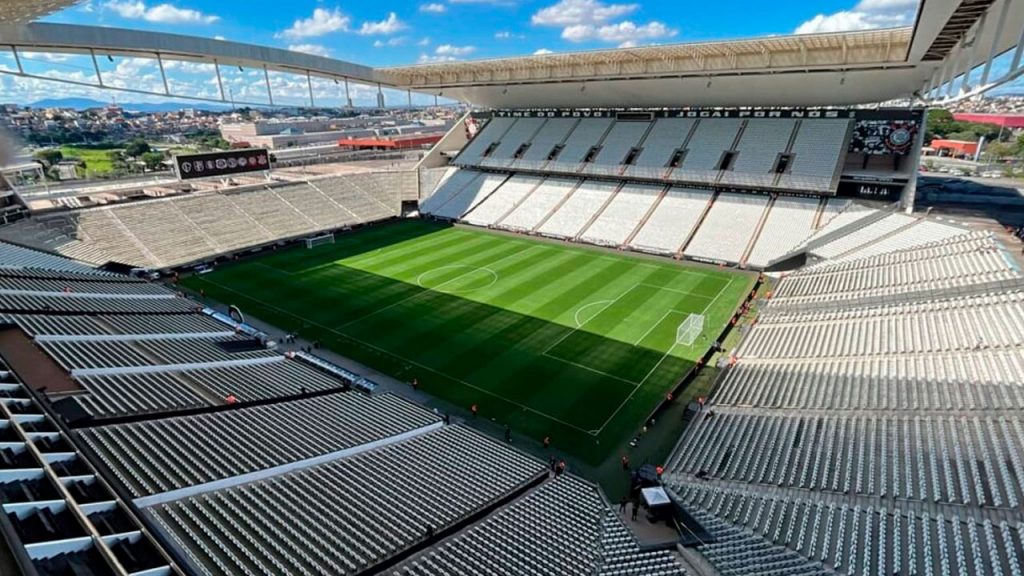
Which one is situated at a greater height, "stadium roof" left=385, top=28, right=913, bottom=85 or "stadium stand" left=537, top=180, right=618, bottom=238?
"stadium roof" left=385, top=28, right=913, bottom=85

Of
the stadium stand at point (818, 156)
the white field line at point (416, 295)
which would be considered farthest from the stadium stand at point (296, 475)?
the stadium stand at point (818, 156)

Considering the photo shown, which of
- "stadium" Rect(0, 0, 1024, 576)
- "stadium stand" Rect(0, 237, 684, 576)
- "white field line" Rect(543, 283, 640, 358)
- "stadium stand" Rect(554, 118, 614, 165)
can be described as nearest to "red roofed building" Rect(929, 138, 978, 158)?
"stadium" Rect(0, 0, 1024, 576)

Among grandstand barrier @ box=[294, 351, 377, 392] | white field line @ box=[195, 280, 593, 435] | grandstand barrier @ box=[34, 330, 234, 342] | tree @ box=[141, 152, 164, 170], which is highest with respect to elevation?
tree @ box=[141, 152, 164, 170]

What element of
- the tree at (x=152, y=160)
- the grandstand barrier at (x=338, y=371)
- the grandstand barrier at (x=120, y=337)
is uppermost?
the tree at (x=152, y=160)

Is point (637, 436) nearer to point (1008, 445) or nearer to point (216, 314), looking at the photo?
point (1008, 445)

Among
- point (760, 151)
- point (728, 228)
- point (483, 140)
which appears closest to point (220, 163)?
point (483, 140)

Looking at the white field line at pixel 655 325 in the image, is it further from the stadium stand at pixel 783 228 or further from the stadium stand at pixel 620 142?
the stadium stand at pixel 620 142

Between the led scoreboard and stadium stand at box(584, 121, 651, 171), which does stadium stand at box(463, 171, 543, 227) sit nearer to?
stadium stand at box(584, 121, 651, 171)
